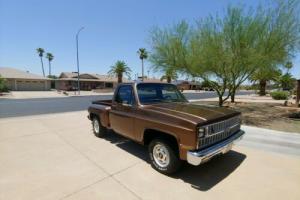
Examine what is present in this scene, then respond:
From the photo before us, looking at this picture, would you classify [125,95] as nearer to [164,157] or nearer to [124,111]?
[124,111]

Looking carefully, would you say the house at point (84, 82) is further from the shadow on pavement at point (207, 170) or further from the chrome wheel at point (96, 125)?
the shadow on pavement at point (207, 170)

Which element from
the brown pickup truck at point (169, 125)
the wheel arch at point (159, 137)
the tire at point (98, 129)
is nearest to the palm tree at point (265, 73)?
the brown pickup truck at point (169, 125)

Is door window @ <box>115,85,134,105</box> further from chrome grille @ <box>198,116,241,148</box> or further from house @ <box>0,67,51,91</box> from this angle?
house @ <box>0,67,51,91</box>

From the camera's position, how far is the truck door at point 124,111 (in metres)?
4.83

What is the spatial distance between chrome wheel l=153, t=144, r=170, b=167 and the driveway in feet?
0.83

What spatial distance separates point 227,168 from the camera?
4355 millimetres

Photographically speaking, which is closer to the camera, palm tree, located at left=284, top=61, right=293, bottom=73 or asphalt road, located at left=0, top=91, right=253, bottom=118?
palm tree, located at left=284, top=61, right=293, bottom=73

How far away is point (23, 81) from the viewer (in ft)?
154

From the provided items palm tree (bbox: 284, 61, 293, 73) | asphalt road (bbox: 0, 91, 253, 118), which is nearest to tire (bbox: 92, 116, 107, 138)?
asphalt road (bbox: 0, 91, 253, 118)

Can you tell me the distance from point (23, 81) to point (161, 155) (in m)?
52.1

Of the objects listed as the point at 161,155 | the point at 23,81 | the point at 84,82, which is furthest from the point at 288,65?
the point at 84,82

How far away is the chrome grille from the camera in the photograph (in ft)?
11.8

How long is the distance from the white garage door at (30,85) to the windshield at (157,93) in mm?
50956

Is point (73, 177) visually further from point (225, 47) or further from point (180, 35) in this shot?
point (180, 35)
